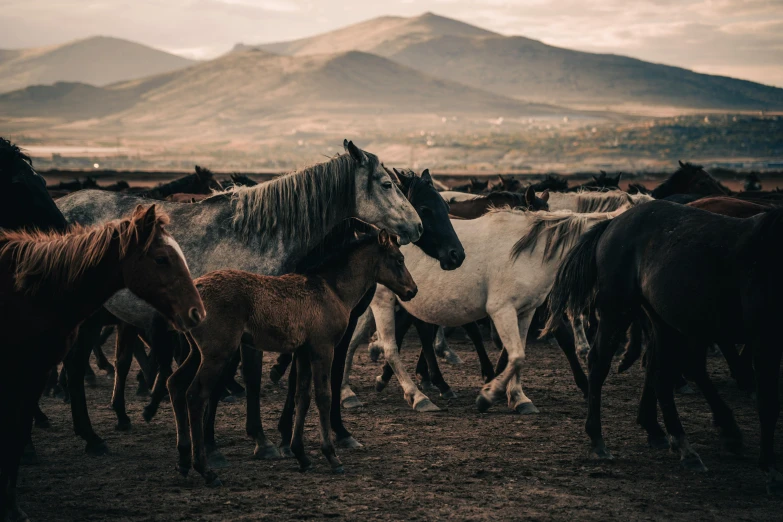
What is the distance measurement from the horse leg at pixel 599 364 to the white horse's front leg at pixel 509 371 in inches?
59.1

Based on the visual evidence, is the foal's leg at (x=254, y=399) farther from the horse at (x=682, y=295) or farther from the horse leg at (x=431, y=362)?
the horse leg at (x=431, y=362)

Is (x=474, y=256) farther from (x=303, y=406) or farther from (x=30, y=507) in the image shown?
(x=30, y=507)

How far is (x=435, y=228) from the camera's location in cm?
880

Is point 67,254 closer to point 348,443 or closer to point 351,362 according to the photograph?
point 348,443

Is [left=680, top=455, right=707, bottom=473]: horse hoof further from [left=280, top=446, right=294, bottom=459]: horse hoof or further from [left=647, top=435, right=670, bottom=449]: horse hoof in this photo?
[left=280, top=446, right=294, bottom=459]: horse hoof

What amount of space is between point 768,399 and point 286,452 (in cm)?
375

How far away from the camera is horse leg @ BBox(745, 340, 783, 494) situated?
6.26 m

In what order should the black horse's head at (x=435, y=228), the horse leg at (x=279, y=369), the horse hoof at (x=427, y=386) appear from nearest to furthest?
the black horse's head at (x=435, y=228), the horse hoof at (x=427, y=386), the horse leg at (x=279, y=369)

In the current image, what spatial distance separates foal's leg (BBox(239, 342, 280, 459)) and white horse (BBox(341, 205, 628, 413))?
2333 millimetres

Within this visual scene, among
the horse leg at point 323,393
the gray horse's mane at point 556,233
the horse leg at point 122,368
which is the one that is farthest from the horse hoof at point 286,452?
the gray horse's mane at point 556,233

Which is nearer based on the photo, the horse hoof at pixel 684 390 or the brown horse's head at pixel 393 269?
the brown horse's head at pixel 393 269

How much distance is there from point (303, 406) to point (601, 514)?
2379 millimetres

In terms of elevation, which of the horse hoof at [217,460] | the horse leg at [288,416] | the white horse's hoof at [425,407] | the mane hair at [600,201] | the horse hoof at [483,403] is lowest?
the white horse's hoof at [425,407]

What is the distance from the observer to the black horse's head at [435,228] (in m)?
8.66
